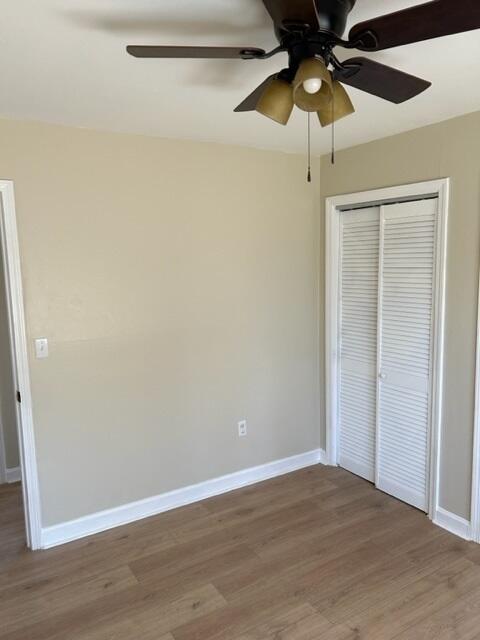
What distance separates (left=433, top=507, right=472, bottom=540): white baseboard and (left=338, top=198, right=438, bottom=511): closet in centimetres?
13

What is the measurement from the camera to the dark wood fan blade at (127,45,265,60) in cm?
133

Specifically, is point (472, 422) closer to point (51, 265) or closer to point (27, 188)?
point (51, 265)

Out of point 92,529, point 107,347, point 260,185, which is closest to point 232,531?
point 92,529

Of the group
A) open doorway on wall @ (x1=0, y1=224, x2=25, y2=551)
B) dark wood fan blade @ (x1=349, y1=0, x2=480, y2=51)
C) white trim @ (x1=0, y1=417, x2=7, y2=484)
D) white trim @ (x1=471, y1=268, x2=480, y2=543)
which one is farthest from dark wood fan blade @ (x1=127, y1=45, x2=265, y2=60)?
white trim @ (x1=0, y1=417, x2=7, y2=484)

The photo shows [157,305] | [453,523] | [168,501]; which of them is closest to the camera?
[453,523]

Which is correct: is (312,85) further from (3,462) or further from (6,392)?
(3,462)

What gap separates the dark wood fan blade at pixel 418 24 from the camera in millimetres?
1133

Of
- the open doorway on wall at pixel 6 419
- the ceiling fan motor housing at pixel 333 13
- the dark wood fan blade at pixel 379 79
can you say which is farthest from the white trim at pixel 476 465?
the open doorway on wall at pixel 6 419

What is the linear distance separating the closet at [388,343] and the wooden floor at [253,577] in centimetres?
36

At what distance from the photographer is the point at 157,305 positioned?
295 centimetres

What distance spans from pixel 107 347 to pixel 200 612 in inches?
59.5

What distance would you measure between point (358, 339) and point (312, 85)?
2.31m

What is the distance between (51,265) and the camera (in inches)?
102

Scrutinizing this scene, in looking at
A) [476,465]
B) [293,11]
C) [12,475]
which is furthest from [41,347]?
[476,465]
